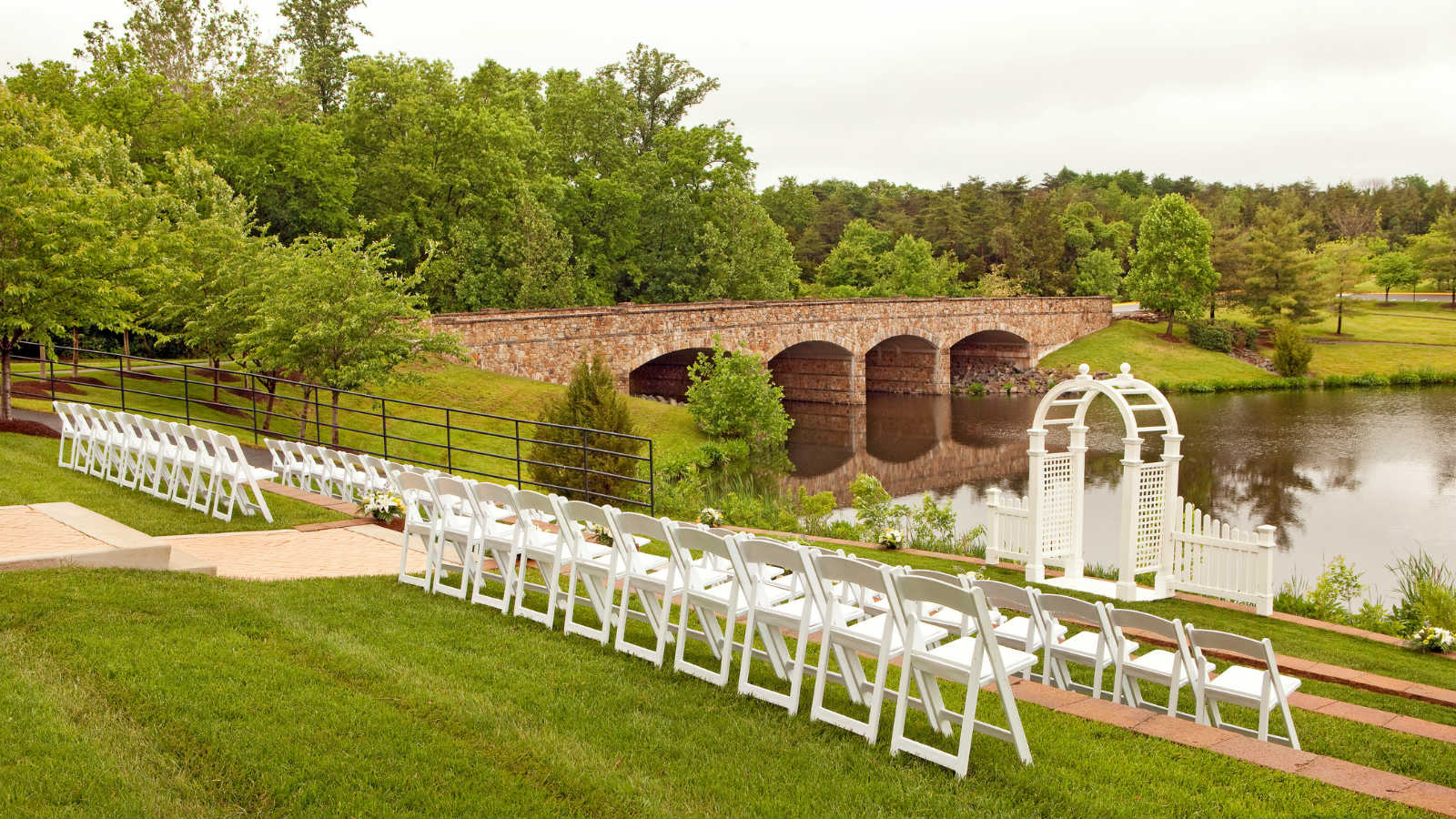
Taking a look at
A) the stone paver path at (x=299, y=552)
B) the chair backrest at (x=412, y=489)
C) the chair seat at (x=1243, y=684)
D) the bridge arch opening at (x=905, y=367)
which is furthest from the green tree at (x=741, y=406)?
the chair seat at (x=1243, y=684)

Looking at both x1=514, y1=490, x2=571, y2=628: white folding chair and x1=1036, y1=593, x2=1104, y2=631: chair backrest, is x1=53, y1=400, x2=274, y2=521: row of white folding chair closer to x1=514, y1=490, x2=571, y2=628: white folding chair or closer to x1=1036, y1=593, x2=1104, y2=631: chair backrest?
x1=514, y1=490, x2=571, y2=628: white folding chair

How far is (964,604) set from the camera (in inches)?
171

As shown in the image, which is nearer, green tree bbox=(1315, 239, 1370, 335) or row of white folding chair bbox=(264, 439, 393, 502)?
row of white folding chair bbox=(264, 439, 393, 502)

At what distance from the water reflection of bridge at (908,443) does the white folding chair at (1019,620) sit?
18468 mm

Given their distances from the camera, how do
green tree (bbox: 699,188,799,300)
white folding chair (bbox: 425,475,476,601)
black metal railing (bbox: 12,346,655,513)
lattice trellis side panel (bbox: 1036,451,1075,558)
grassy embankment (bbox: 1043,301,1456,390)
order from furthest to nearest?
grassy embankment (bbox: 1043,301,1456,390) → green tree (bbox: 699,188,799,300) → black metal railing (bbox: 12,346,655,513) → lattice trellis side panel (bbox: 1036,451,1075,558) → white folding chair (bbox: 425,475,476,601)

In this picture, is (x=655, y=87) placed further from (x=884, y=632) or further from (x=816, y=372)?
(x=884, y=632)

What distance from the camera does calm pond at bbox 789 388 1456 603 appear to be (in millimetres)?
19750

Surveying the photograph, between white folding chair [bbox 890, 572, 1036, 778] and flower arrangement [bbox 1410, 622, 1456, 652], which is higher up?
white folding chair [bbox 890, 572, 1036, 778]

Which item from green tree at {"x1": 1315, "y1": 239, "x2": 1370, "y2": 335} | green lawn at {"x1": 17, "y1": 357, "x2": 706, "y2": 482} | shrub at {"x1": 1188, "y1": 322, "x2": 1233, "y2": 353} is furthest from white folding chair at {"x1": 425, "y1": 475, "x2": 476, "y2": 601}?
green tree at {"x1": 1315, "y1": 239, "x2": 1370, "y2": 335}

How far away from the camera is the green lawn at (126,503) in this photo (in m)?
9.52

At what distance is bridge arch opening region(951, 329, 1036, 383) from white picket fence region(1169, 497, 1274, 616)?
38.8m

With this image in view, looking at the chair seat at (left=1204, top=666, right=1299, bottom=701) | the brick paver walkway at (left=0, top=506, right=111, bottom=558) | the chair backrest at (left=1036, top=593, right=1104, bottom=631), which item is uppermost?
the chair backrest at (left=1036, top=593, right=1104, bottom=631)

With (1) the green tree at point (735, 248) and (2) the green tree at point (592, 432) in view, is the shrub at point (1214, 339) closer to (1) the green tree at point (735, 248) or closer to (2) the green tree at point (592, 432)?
(1) the green tree at point (735, 248)

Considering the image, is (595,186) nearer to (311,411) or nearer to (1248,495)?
(311,411)
